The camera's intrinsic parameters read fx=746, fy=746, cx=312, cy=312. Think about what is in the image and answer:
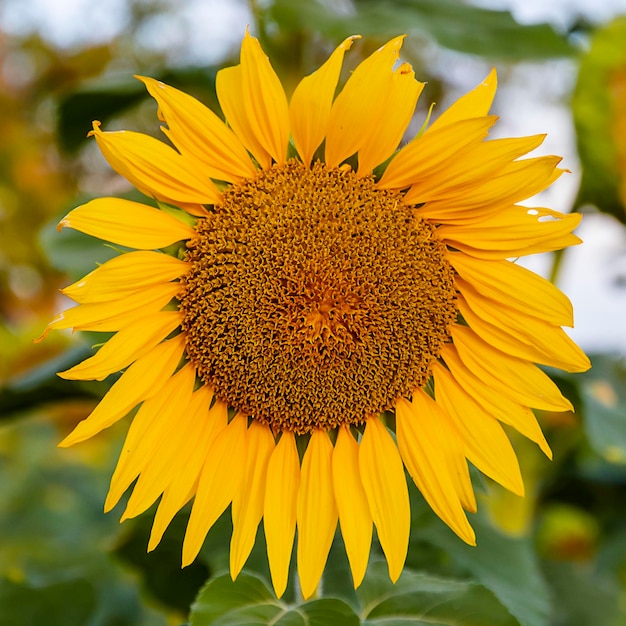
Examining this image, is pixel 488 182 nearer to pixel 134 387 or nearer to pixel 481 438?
pixel 481 438

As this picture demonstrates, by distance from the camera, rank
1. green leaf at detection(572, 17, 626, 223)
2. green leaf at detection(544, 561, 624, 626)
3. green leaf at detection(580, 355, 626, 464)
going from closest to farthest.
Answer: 1. green leaf at detection(580, 355, 626, 464)
2. green leaf at detection(544, 561, 624, 626)
3. green leaf at detection(572, 17, 626, 223)

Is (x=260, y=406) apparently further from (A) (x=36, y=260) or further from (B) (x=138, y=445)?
(A) (x=36, y=260)

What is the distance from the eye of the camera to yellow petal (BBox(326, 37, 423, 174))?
648 mm

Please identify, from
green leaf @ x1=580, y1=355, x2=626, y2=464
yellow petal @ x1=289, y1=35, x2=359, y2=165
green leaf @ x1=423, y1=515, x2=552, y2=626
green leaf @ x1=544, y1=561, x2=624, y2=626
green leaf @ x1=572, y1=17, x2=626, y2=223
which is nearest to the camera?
yellow petal @ x1=289, y1=35, x2=359, y2=165

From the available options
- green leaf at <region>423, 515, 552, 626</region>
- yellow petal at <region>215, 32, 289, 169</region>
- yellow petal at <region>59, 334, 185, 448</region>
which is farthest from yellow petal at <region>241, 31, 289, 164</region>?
green leaf at <region>423, 515, 552, 626</region>

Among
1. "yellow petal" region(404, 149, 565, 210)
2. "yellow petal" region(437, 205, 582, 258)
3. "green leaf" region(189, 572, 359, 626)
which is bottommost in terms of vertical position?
"green leaf" region(189, 572, 359, 626)

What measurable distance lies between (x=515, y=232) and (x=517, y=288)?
5 cm

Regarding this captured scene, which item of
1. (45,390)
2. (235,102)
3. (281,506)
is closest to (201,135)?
(235,102)

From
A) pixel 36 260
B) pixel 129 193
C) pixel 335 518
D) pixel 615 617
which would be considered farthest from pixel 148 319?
pixel 36 260

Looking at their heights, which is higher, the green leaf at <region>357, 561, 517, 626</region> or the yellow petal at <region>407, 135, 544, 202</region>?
the yellow petal at <region>407, 135, 544, 202</region>

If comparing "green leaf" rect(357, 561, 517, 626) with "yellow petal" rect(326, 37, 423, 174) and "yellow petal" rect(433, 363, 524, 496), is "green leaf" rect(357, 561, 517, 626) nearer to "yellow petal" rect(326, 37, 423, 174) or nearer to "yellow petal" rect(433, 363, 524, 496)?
"yellow petal" rect(433, 363, 524, 496)

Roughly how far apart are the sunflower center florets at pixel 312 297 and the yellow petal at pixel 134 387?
0.02m

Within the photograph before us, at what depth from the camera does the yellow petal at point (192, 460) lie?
692 mm

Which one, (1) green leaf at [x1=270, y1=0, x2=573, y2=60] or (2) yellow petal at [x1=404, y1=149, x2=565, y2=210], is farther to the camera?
(1) green leaf at [x1=270, y1=0, x2=573, y2=60]
